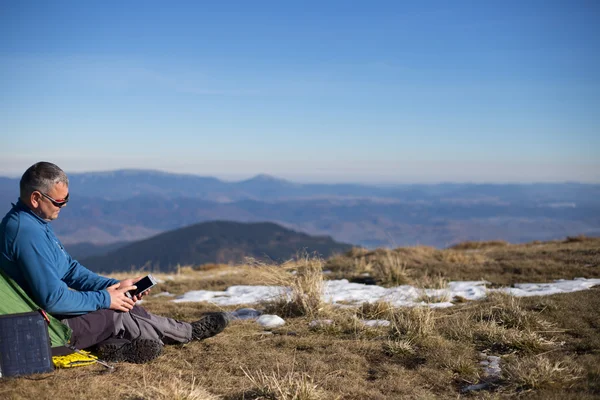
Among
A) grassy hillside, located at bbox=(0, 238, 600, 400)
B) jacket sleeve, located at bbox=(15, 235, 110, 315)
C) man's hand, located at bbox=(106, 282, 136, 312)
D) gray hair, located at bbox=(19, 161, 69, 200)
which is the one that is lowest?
grassy hillside, located at bbox=(0, 238, 600, 400)

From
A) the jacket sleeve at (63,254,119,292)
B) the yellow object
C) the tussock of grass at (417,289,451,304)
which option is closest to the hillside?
the tussock of grass at (417,289,451,304)

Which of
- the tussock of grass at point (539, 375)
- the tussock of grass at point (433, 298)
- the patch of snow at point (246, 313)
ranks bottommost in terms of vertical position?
the patch of snow at point (246, 313)

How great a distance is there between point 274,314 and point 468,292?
12.0 ft

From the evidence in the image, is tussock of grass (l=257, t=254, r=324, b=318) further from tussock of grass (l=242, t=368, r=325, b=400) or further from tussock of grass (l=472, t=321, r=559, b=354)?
tussock of grass (l=242, t=368, r=325, b=400)

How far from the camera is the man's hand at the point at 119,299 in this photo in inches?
174

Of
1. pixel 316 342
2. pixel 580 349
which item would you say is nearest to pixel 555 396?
pixel 580 349

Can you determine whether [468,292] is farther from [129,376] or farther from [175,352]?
[129,376]

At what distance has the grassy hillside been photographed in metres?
3.68

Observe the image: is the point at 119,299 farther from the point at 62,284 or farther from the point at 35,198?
the point at 35,198

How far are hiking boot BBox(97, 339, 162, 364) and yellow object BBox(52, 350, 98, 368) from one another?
4.8 inches

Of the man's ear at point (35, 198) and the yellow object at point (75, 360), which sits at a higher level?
the man's ear at point (35, 198)

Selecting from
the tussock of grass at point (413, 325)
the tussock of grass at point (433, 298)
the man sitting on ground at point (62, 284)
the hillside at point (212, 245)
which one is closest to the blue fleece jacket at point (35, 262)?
the man sitting on ground at point (62, 284)

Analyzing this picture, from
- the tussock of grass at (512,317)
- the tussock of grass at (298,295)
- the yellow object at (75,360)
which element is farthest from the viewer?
the tussock of grass at (298,295)

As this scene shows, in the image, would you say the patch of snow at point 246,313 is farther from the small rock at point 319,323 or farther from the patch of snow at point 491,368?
the patch of snow at point 491,368
